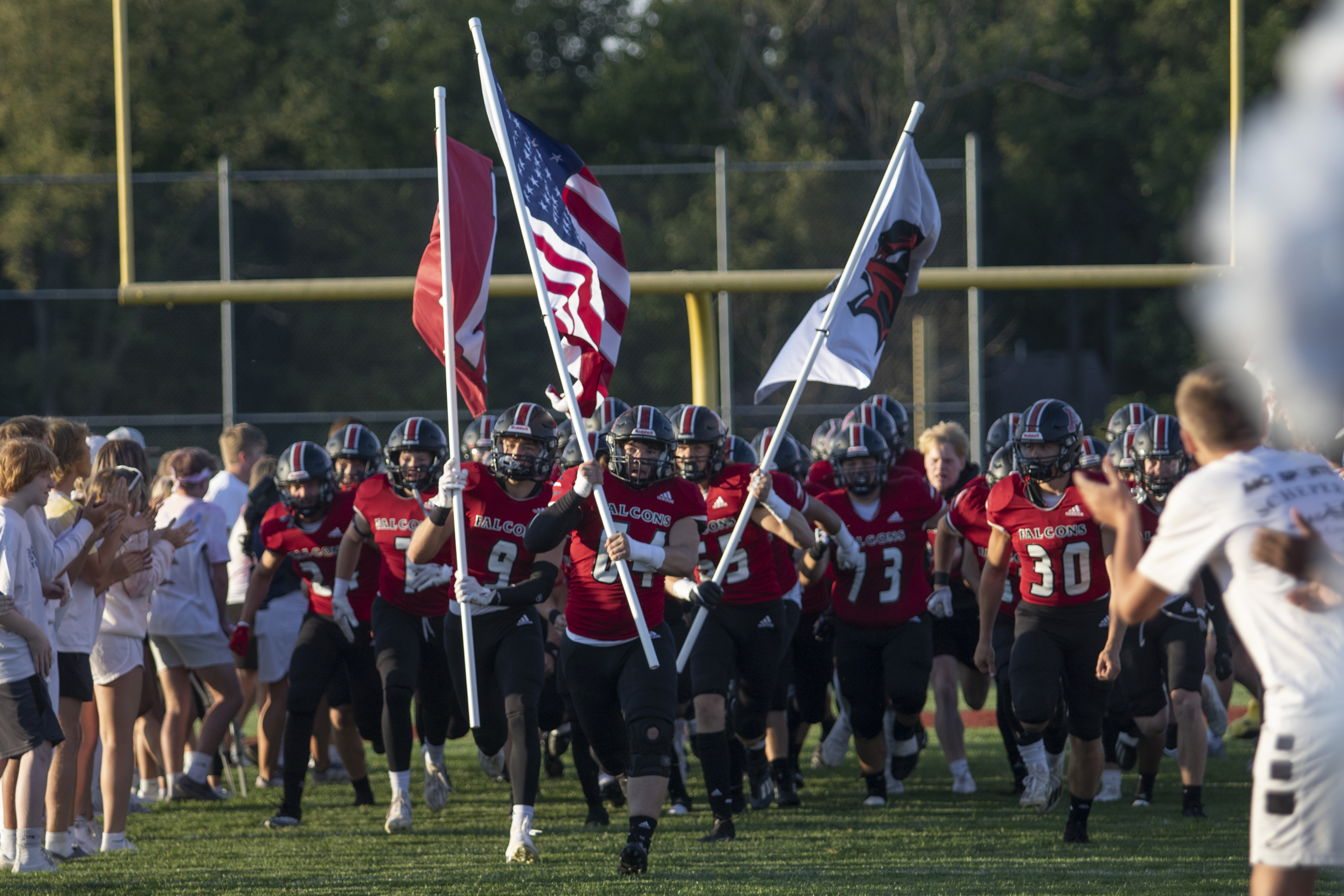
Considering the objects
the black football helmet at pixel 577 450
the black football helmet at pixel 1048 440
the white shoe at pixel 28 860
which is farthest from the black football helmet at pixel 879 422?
the white shoe at pixel 28 860

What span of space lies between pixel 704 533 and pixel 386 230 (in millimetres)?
10316

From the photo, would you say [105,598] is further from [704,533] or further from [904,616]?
[904,616]

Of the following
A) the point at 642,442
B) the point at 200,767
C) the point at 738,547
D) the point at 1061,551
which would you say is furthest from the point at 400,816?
the point at 1061,551

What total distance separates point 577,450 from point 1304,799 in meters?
5.39

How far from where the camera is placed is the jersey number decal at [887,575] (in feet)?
27.3

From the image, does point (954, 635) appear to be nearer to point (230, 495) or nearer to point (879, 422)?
point (879, 422)

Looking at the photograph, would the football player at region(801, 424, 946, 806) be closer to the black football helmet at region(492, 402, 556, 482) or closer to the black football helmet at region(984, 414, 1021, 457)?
the black football helmet at region(984, 414, 1021, 457)

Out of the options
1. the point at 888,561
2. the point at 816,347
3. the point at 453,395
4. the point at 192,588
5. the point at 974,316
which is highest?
the point at 974,316

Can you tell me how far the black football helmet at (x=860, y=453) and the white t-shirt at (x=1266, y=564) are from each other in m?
4.23

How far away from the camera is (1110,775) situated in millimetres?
8367

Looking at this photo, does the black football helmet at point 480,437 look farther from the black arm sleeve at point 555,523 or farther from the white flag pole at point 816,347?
the black arm sleeve at point 555,523

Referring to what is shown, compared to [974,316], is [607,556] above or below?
below

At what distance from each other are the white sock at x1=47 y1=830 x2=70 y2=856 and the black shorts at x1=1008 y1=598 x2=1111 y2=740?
13.7 ft

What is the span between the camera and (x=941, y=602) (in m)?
8.49
